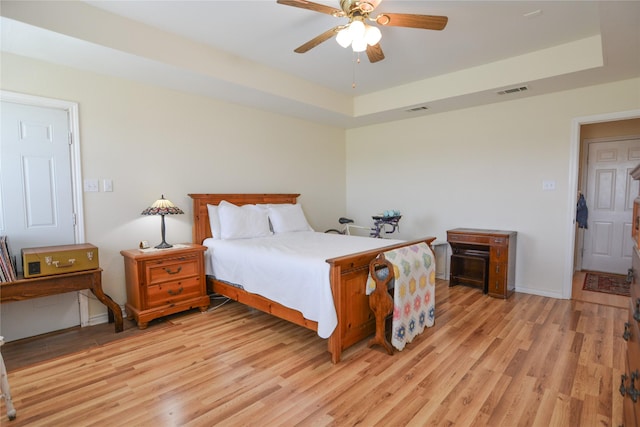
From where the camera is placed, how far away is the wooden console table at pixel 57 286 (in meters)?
2.41

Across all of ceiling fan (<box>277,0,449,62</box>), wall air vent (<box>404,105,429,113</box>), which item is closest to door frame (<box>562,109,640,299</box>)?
wall air vent (<box>404,105,429,113</box>)

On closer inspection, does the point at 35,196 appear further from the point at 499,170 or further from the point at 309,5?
the point at 499,170

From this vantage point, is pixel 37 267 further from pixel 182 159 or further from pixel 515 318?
pixel 515 318

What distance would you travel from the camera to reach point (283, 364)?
238 centimetres

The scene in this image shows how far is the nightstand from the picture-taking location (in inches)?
117

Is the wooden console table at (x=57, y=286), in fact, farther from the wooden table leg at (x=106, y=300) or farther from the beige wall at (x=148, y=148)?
the beige wall at (x=148, y=148)

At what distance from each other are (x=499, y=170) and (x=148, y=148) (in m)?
4.25

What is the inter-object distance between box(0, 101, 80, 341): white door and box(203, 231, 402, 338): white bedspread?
1.32 meters

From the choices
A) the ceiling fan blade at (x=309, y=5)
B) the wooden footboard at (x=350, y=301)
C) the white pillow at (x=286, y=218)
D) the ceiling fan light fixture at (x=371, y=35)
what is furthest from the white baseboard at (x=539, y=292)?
the ceiling fan blade at (x=309, y=5)

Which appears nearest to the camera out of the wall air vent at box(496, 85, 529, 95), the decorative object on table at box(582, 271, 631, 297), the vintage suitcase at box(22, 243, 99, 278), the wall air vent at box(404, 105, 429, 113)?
the vintage suitcase at box(22, 243, 99, 278)

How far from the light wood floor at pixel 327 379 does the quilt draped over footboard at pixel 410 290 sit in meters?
0.13

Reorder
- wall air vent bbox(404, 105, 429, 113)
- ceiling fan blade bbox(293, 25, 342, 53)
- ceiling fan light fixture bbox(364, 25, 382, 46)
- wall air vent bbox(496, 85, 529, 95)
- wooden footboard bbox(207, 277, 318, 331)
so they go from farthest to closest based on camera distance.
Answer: wall air vent bbox(404, 105, 429, 113) < wall air vent bbox(496, 85, 529, 95) < wooden footboard bbox(207, 277, 318, 331) < ceiling fan blade bbox(293, 25, 342, 53) < ceiling fan light fixture bbox(364, 25, 382, 46)

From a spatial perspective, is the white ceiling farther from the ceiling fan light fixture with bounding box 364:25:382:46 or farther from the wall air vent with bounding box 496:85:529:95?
the ceiling fan light fixture with bounding box 364:25:382:46

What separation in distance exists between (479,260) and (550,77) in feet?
7.28
